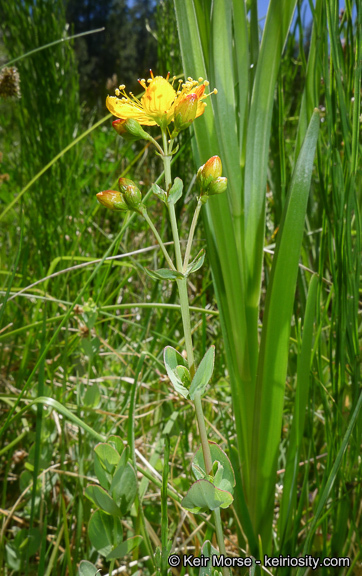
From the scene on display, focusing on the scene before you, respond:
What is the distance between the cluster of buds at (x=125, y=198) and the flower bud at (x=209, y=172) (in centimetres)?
6

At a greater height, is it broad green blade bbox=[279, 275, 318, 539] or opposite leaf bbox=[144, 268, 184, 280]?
opposite leaf bbox=[144, 268, 184, 280]

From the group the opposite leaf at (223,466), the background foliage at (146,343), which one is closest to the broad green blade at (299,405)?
the background foliage at (146,343)

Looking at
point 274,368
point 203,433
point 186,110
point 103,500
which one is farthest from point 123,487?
point 186,110

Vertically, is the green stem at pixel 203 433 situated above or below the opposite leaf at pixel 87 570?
above

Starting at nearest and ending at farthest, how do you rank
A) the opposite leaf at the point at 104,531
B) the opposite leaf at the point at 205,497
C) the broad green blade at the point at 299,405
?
the opposite leaf at the point at 205,497 → the opposite leaf at the point at 104,531 → the broad green blade at the point at 299,405

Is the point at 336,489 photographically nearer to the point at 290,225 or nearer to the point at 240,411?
the point at 240,411

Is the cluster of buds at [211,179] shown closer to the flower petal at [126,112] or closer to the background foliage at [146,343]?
the flower petal at [126,112]

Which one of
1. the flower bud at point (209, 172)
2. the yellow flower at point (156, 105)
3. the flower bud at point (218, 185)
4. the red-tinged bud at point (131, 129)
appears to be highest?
the yellow flower at point (156, 105)

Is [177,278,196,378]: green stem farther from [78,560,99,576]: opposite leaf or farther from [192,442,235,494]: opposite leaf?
[78,560,99,576]: opposite leaf

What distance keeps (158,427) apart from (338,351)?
17.8 inches

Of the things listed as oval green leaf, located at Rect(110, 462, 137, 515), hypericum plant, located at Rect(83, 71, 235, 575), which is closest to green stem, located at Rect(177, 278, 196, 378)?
hypericum plant, located at Rect(83, 71, 235, 575)

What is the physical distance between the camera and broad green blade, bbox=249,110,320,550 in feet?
1.86

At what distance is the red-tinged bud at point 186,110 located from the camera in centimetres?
40

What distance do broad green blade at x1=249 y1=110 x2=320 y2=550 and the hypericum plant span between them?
18 cm
